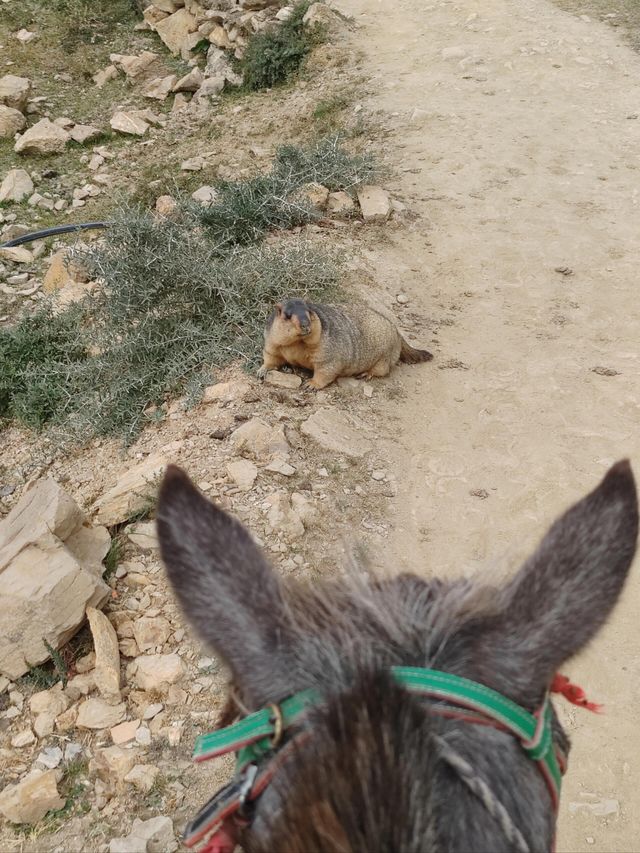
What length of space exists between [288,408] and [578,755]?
2777mm

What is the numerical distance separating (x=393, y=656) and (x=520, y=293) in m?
5.90

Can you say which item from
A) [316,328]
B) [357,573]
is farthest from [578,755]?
[316,328]

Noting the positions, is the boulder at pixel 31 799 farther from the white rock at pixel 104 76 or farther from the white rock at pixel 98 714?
the white rock at pixel 104 76

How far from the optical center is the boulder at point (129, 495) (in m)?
3.98

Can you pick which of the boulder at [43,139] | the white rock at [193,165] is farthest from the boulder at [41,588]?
the boulder at [43,139]

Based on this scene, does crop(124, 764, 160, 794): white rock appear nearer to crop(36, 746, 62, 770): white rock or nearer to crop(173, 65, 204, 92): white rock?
crop(36, 746, 62, 770): white rock

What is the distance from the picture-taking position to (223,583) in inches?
50.8

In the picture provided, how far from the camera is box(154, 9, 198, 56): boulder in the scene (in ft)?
42.1

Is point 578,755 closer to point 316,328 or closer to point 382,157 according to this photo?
point 316,328

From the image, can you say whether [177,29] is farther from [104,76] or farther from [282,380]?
[282,380]

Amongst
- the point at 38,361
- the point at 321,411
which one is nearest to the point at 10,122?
the point at 38,361

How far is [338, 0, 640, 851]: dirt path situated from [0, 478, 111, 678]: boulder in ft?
5.71

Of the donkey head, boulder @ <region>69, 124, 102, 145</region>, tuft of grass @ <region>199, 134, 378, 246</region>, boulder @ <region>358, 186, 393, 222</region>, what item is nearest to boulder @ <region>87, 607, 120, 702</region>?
the donkey head

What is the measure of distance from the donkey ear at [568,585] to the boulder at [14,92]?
1177 cm
